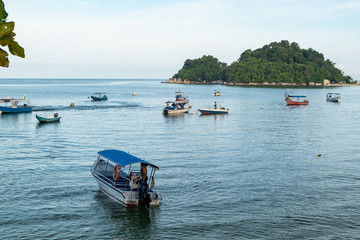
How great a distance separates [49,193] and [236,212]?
42.5 feet

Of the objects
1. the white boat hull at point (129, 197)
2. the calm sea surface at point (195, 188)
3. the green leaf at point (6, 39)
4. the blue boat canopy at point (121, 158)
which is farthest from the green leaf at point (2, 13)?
the white boat hull at point (129, 197)

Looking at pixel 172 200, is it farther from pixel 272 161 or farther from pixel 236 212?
pixel 272 161

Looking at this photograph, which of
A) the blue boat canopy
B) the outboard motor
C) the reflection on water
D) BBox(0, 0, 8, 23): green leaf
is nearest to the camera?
BBox(0, 0, 8, 23): green leaf

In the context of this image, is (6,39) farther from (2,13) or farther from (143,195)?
(143,195)

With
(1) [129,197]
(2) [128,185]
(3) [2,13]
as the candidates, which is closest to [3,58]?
(3) [2,13]

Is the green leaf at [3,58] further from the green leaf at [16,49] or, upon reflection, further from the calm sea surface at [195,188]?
the calm sea surface at [195,188]

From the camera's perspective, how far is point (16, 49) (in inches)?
180

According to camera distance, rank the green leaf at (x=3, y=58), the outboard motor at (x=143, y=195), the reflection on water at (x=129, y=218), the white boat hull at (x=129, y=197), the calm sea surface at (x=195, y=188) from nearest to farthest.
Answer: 1. the green leaf at (x=3, y=58)
2. the reflection on water at (x=129, y=218)
3. the calm sea surface at (x=195, y=188)
4. the outboard motor at (x=143, y=195)
5. the white boat hull at (x=129, y=197)

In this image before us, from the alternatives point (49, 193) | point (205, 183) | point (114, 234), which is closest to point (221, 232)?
point (114, 234)

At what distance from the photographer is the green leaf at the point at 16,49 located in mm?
4480

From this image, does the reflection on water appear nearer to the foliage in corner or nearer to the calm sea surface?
the calm sea surface

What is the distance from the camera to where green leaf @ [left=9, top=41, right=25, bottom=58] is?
4480 millimetres

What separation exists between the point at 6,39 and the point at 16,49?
25 centimetres

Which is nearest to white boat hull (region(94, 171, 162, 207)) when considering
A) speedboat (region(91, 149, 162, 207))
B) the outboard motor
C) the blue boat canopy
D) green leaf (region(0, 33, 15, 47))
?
speedboat (region(91, 149, 162, 207))
